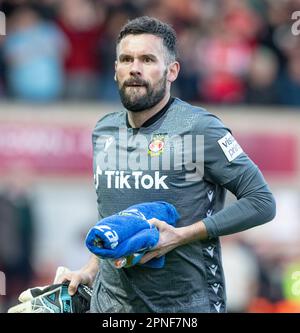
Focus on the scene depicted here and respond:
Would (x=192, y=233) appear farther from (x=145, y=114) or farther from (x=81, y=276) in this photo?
(x=81, y=276)

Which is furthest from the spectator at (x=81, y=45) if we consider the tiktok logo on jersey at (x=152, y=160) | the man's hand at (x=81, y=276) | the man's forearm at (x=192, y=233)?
the man's forearm at (x=192, y=233)

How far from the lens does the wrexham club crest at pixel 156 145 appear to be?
588 centimetres

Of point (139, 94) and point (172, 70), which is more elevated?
point (172, 70)

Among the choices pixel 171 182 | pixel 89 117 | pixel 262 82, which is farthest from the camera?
pixel 262 82

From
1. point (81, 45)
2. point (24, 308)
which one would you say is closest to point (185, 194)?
point (24, 308)

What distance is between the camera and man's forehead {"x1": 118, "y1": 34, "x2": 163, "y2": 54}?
5902 millimetres

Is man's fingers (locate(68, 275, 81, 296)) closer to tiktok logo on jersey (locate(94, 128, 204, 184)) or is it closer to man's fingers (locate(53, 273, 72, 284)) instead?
man's fingers (locate(53, 273, 72, 284))

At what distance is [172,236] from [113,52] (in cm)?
876

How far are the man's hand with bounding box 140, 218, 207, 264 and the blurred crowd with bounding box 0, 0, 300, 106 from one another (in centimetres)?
839

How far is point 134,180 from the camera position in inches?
232

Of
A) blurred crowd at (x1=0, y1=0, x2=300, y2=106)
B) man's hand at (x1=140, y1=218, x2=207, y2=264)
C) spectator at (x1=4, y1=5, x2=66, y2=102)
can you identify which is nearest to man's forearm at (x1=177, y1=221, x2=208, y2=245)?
man's hand at (x1=140, y1=218, x2=207, y2=264)

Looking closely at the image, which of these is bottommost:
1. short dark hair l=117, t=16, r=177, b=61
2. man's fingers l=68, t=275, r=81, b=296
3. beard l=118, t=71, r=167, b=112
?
man's fingers l=68, t=275, r=81, b=296
